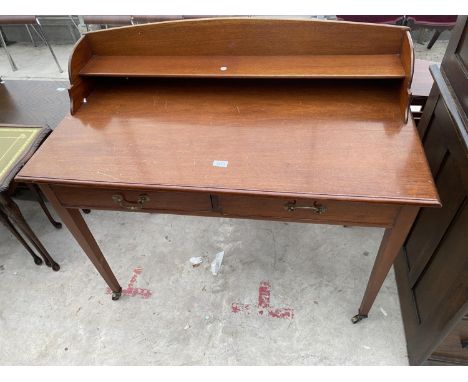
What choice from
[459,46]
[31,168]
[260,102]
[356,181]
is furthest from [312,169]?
[31,168]

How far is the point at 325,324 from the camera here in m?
1.69

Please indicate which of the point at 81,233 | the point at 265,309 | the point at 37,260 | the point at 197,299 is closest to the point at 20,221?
the point at 37,260

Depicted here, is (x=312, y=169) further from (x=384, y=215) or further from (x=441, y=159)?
(x=441, y=159)

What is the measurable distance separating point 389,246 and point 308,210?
1.16 feet

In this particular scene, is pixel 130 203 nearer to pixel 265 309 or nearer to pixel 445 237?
pixel 265 309

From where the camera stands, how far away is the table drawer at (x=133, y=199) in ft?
3.99

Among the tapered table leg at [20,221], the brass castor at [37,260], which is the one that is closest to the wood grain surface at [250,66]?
the tapered table leg at [20,221]

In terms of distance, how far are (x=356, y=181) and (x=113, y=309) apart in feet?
4.86

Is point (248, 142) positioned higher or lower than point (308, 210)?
higher

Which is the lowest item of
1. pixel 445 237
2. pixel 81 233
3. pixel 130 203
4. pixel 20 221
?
pixel 20 221

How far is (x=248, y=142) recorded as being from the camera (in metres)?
1.20

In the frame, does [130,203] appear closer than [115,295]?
Yes

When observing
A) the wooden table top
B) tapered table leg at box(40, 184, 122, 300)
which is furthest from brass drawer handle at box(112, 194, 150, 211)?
tapered table leg at box(40, 184, 122, 300)

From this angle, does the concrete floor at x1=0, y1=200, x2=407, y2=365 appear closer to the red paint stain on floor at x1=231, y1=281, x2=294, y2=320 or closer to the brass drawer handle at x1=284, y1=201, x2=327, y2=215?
the red paint stain on floor at x1=231, y1=281, x2=294, y2=320
